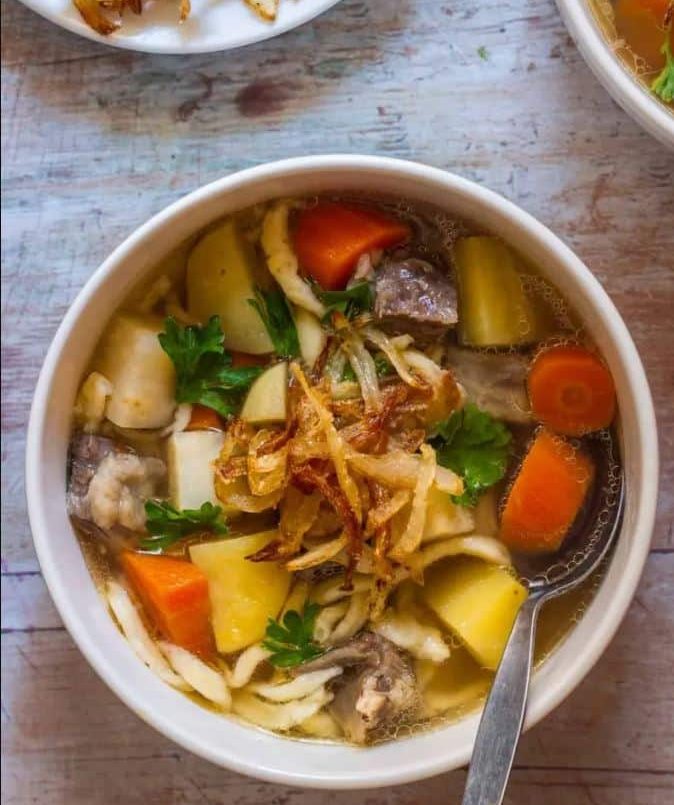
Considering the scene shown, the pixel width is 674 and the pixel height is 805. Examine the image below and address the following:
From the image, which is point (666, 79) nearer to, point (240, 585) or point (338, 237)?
point (338, 237)

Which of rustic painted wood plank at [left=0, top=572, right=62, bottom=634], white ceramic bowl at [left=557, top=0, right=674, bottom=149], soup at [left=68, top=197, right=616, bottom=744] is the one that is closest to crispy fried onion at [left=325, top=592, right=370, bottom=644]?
soup at [left=68, top=197, right=616, bottom=744]

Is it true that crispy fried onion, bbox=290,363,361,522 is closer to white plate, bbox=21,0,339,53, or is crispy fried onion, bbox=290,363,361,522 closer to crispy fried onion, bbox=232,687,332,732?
crispy fried onion, bbox=232,687,332,732

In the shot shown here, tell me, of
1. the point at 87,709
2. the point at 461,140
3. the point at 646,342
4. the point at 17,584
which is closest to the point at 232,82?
the point at 461,140

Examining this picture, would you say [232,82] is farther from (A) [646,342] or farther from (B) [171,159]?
(A) [646,342]

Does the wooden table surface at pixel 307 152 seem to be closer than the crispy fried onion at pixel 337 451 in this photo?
No

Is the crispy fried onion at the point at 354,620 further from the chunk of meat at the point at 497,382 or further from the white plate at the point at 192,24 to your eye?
the white plate at the point at 192,24

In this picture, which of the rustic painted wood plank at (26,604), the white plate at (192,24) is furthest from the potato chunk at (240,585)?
the white plate at (192,24)
